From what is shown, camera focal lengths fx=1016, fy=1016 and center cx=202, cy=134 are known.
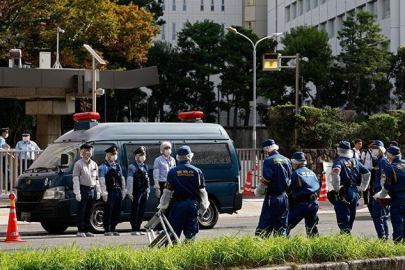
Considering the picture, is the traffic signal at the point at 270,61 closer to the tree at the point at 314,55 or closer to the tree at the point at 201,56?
the tree at the point at 314,55

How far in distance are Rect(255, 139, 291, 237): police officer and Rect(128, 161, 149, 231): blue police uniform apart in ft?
17.7

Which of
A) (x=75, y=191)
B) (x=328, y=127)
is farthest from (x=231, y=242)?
(x=328, y=127)

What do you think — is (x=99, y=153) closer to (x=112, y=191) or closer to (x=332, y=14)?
(x=112, y=191)

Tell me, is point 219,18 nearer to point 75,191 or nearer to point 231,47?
point 231,47

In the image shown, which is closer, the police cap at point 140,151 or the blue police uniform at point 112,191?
the blue police uniform at point 112,191

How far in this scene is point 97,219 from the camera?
64.5 feet

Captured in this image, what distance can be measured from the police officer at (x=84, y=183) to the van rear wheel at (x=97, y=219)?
590 millimetres

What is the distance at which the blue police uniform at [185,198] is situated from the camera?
44.1ft

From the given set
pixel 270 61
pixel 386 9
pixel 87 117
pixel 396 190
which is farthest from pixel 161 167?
pixel 386 9

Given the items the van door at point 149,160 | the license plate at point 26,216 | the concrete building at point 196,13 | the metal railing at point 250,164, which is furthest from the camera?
the concrete building at point 196,13

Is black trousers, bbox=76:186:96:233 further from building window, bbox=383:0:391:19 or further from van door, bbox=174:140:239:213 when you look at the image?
building window, bbox=383:0:391:19

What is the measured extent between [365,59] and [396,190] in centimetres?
4525

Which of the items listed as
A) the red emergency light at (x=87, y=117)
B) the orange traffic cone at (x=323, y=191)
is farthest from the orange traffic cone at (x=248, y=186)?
the red emergency light at (x=87, y=117)

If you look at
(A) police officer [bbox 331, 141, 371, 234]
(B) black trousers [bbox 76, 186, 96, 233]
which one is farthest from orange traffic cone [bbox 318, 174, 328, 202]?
(A) police officer [bbox 331, 141, 371, 234]
